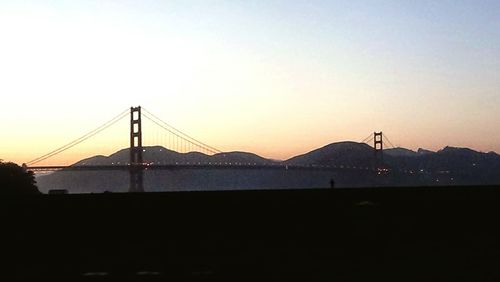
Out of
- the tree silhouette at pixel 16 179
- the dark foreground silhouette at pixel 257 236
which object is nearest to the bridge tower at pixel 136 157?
the tree silhouette at pixel 16 179

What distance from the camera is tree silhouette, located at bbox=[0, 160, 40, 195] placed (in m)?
43.3

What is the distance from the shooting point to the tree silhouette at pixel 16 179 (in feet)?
142

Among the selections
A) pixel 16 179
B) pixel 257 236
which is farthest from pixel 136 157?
pixel 257 236

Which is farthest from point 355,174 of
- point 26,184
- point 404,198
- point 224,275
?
point 224,275

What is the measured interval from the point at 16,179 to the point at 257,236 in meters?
37.9

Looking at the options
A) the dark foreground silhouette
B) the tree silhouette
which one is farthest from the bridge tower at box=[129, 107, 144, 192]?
the dark foreground silhouette

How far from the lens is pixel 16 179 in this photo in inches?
1886

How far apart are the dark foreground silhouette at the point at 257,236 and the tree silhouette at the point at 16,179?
28873 mm

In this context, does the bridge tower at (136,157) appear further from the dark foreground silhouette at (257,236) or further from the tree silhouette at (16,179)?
the dark foreground silhouette at (257,236)

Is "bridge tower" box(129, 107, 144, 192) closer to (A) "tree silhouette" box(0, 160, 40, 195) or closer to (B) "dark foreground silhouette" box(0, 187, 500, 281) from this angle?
(A) "tree silhouette" box(0, 160, 40, 195)

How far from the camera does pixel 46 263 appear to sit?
11711 mm

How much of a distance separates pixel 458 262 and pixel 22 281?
6.08m

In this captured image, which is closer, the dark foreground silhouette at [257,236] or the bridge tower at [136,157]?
the dark foreground silhouette at [257,236]

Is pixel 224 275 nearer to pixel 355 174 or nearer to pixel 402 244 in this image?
pixel 402 244
